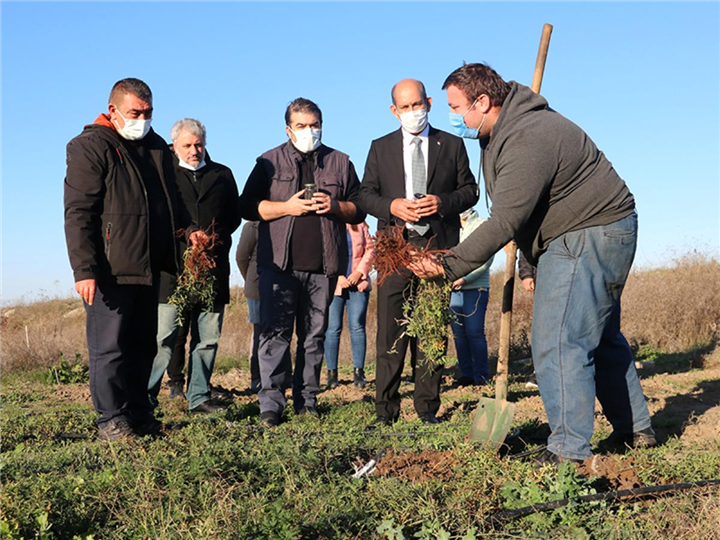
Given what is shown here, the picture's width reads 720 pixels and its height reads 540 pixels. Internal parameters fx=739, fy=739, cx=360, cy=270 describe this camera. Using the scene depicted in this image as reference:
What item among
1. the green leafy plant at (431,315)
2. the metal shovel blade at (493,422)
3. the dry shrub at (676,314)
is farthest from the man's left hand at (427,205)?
the dry shrub at (676,314)

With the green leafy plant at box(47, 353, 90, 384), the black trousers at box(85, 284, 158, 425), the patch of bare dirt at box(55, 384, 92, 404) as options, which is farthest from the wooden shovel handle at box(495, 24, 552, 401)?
the green leafy plant at box(47, 353, 90, 384)

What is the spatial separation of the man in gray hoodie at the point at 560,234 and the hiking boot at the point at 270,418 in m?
2.42

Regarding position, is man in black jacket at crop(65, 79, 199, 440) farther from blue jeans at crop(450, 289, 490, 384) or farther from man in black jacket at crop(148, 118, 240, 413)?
blue jeans at crop(450, 289, 490, 384)

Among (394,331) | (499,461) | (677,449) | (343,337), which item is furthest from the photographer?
(343,337)

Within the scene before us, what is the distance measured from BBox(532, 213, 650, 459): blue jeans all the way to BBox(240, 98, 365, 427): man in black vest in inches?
98.2

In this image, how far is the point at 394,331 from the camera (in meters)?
6.17

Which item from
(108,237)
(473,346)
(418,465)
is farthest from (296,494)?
(473,346)

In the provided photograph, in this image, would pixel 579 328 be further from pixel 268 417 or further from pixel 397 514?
pixel 268 417

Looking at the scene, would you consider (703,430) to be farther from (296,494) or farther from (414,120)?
(296,494)

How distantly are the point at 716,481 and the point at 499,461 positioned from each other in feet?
3.84

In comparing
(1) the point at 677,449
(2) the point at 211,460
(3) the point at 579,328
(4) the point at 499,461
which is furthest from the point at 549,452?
(2) the point at 211,460

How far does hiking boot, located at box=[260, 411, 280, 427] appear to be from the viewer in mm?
6207

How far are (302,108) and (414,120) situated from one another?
1.05 m

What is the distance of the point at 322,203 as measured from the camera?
638cm
